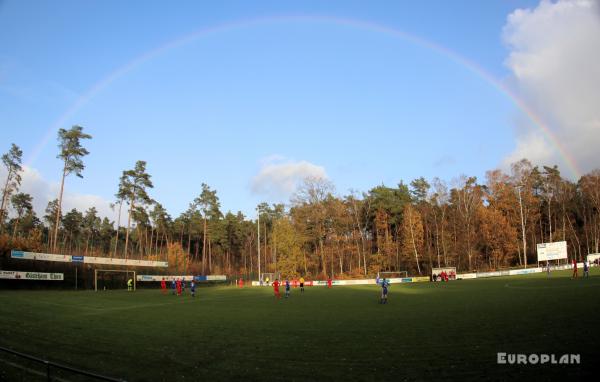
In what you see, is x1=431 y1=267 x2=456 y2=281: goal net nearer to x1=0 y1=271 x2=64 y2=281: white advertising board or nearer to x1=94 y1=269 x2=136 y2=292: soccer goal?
x1=94 y1=269 x2=136 y2=292: soccer goal

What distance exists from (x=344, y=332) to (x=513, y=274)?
56.9m

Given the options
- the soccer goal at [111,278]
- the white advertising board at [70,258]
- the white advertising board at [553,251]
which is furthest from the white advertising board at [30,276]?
the white advertising board at [553,251]

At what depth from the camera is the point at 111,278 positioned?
2372 inches

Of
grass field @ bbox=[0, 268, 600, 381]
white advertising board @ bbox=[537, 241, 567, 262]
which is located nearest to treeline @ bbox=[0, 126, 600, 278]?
white advertising board @ bbox=[537, 241, 567, 262]

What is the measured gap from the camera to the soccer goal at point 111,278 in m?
56.9

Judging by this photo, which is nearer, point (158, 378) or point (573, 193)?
point (158, 378)

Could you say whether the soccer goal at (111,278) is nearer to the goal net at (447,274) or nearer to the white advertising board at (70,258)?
the white advertising board at (70,258)

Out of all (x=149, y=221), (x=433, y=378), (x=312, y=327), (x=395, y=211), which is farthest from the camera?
(x=149, y=221)

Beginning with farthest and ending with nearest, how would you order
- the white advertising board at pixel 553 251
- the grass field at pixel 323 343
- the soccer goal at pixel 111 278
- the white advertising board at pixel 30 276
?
1. the white advertising board at pixel 553 251
2. the soccer goal at pixel 111 278
3. the white advertising board at pixel 30 276
4. the grass field at pixel 323 343

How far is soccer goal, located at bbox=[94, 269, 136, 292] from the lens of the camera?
187 ft

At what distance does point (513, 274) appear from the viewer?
210ft

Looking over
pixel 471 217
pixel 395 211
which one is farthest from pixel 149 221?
pixel 471 217

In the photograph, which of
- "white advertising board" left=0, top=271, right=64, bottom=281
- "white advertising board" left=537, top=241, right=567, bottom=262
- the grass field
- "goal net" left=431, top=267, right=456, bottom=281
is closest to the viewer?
the grass field

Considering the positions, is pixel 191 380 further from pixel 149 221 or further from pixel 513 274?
pixel 149 221
